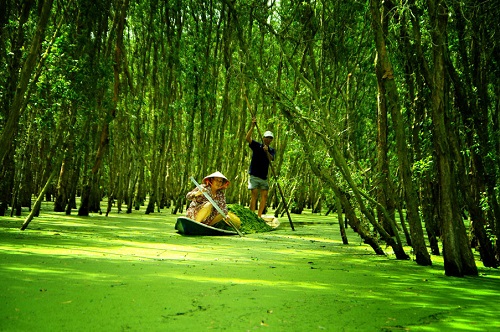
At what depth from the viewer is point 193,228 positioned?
702cm

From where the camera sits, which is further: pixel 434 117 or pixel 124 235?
pixel 124 235

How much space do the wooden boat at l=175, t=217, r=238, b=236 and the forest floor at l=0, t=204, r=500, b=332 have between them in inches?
56.7

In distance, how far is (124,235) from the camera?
6.38 meters

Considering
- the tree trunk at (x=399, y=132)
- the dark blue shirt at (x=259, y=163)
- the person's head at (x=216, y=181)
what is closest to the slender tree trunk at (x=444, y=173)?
the tree trunk at (x=399, y=132)

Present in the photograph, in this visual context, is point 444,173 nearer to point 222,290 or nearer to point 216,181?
point 222,290

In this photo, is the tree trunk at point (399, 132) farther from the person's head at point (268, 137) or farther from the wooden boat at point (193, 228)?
the person's head at point (268, 137)

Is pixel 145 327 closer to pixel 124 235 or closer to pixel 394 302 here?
pixel 394 302

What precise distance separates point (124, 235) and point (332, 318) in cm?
421

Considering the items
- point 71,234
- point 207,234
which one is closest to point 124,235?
point 71,234

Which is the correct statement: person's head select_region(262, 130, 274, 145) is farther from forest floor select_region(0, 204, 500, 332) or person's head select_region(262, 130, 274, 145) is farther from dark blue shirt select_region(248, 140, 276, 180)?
forest floor select_region(0, 204, 500, 332)

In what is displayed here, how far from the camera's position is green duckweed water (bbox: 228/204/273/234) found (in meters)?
8.08

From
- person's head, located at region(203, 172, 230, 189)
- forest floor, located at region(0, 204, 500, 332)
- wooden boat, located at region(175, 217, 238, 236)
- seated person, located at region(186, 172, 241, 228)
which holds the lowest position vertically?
forest floor, located at region(0, 204, 500, 332)

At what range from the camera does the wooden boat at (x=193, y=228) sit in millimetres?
6941

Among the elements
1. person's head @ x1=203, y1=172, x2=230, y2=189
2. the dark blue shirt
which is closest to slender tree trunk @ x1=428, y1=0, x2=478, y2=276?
person's head @ x1=203, y1=172, x2=230, y2=189
